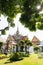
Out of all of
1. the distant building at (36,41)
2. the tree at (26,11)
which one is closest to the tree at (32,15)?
the tree at (26,11)

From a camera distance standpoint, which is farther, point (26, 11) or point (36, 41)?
point (36, 41)

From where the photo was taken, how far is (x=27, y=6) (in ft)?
49.2

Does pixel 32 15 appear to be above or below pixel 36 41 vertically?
below

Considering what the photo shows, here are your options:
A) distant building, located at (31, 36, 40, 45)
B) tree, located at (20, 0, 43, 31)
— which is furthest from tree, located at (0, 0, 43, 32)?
distant building, located at (31, 36, 40, 45)

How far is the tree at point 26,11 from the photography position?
14.4m

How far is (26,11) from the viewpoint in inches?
613

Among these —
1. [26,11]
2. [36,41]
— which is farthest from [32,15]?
[36,41]

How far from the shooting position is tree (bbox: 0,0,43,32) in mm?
14422

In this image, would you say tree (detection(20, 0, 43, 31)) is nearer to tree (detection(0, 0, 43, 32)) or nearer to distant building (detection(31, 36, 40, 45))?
tree (detection(0, 0, 43, 32))

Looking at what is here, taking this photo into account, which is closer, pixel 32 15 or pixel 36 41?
pixel 32 15

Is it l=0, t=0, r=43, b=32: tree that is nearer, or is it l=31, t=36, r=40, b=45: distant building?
l=0, t=0, r=43, b=32: tree

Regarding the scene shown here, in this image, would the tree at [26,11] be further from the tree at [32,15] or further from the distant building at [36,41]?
the distant building at [36,41]

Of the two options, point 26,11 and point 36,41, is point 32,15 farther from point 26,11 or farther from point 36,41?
point 36,41

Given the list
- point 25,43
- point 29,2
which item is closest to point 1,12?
point 29,2
